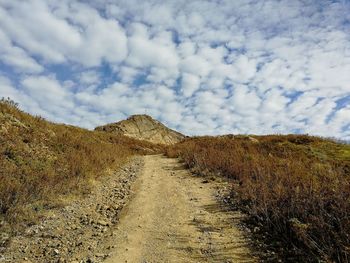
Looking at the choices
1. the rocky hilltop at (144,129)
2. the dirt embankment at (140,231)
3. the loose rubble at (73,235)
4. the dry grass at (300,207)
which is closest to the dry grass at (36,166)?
the loose rubble at (73,235)

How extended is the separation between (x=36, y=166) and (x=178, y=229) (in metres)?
7.19

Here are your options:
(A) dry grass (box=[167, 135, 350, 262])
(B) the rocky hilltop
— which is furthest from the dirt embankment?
(B) the rocky hilltop

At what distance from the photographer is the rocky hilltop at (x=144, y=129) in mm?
61484

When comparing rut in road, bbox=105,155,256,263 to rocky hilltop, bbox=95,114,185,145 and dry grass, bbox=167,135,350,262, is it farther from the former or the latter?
rocky hilltop, bbox=95,114,185,145

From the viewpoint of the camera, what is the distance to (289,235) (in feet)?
24.8

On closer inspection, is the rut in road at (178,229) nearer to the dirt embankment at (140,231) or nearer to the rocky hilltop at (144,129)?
the dirt embankment at (140,231)

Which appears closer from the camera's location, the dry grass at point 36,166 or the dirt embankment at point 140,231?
the dirt embankment at point 140,231

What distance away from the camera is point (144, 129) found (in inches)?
2603

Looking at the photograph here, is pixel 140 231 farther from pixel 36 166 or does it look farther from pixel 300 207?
pixel 36 166

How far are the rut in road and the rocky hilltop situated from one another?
48833 mm

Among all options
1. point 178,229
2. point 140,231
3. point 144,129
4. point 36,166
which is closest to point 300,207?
point 178,229

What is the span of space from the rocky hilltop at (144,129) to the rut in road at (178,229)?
48.8 meters

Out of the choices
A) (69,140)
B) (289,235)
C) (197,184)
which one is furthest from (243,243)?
(69,140)

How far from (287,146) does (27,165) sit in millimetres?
16248
